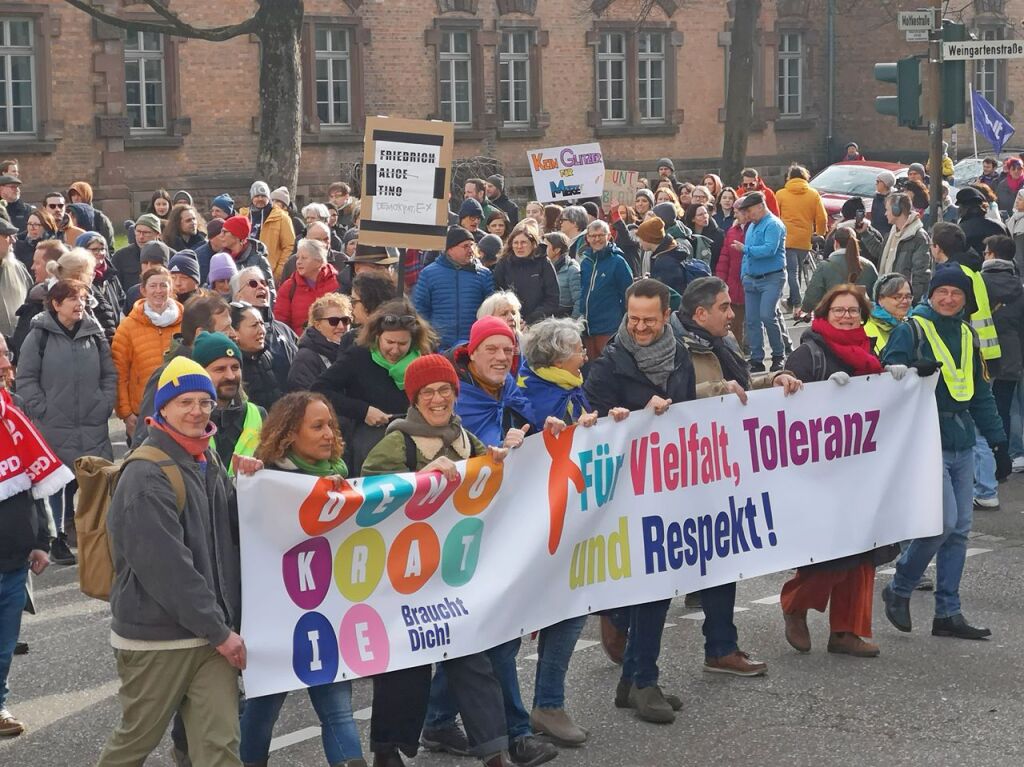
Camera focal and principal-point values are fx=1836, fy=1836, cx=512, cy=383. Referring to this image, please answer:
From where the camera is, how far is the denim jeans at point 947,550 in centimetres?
892

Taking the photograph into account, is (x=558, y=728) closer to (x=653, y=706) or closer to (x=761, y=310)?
(x=653, y=706)

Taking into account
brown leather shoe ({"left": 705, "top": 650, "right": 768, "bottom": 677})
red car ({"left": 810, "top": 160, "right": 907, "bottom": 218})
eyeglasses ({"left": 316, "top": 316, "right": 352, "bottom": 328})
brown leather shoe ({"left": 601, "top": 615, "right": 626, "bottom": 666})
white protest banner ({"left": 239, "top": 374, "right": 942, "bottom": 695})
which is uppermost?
red car ({"left": 810, "top": 160, "right": 907, "bottom": 218})

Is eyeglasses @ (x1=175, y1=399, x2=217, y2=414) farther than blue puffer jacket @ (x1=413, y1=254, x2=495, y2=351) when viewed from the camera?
No

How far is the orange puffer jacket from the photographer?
11.2 metres

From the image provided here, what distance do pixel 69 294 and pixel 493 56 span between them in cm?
2862

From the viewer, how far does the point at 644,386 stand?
798 cm

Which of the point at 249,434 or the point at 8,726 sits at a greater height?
the point at 249,434

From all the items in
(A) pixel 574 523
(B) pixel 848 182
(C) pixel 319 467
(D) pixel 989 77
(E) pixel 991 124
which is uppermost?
(D) pixel 989 77

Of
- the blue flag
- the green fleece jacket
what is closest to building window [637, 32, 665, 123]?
the blue flag

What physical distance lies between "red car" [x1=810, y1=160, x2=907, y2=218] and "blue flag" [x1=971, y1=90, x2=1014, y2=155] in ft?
6.15

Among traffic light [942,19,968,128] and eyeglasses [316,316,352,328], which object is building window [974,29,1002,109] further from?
eyeglasses [316,316,352,328]

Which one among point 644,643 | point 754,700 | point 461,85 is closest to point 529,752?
point 644,643

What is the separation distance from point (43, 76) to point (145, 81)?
7.60ft

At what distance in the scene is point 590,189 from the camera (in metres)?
22.2
